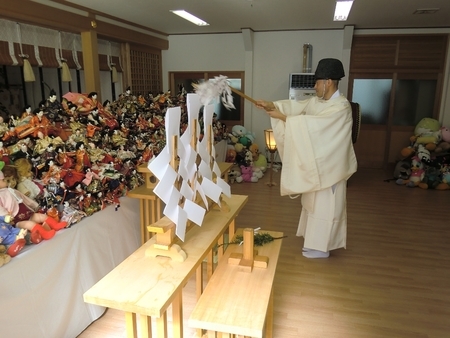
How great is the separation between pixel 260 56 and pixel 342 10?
7.21 ft

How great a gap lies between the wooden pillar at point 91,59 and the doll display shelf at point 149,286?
12.1 feet

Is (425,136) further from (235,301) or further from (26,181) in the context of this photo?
(26,181)

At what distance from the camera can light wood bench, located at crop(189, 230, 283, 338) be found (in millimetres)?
1442

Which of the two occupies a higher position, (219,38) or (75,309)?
(219,38)

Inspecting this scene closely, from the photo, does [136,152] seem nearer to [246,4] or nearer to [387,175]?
[246,4]

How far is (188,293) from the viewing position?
8.86ft

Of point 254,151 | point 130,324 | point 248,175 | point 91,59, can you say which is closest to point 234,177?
point 248,175

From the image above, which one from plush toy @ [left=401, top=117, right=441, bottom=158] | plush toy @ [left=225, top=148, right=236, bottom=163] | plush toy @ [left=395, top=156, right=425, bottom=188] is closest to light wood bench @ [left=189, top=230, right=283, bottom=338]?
plush toy @ [left=225, top=148, right=236, bottom=163]

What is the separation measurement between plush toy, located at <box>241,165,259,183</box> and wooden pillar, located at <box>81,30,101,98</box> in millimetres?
2548

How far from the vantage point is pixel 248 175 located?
19.6ft

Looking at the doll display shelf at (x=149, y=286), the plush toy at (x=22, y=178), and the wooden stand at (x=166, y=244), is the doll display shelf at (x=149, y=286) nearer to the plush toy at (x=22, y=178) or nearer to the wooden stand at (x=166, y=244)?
the wooden stand at (x=166, y=244)

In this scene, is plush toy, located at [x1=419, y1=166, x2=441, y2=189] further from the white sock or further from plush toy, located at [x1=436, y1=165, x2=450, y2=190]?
the white sock

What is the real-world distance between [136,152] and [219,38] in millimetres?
4412

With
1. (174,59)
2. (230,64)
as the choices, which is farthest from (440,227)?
(174,59)
